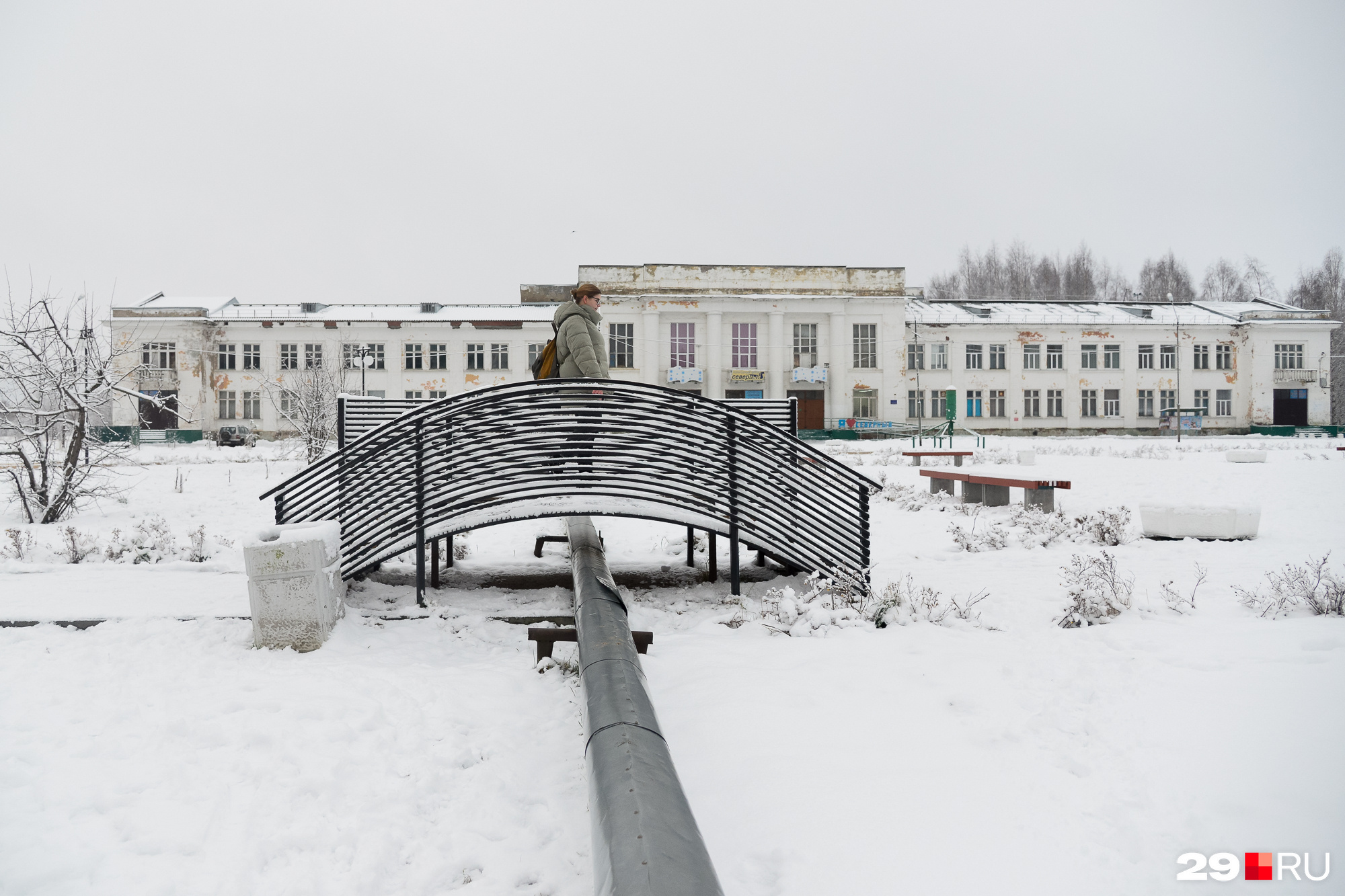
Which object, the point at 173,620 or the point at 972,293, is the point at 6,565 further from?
the point at 972,293

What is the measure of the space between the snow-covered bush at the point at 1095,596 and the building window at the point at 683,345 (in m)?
38.3

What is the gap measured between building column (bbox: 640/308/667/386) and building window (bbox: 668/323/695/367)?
0.89 meters

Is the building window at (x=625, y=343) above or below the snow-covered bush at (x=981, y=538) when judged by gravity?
above

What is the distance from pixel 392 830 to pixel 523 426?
351 cm

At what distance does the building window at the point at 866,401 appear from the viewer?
44125 mm

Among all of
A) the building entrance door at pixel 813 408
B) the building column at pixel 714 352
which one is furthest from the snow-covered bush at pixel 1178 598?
the building entrance door at pixel 813 408

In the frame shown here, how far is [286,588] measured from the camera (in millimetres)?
4570

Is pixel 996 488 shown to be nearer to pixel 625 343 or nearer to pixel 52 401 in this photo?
pixel 52 401

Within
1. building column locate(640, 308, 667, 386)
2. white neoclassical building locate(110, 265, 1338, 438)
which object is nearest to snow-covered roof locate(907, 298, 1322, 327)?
white neoclassical building locate(110, 265, 1338, 438)

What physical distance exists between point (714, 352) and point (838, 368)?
7.35 m

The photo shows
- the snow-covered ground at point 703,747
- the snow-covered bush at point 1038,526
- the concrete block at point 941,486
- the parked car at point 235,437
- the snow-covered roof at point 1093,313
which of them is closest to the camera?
the snow-covered ground at point 703,747

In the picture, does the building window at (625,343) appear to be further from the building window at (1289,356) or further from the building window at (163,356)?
the building window at (1289,356)

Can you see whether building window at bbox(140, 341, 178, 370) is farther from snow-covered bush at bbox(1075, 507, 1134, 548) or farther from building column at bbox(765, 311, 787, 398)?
snow-covered bush at bbox(1075, 507, 1134, 548)
